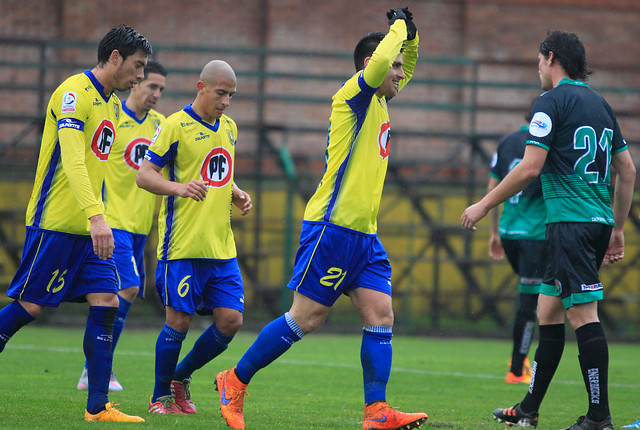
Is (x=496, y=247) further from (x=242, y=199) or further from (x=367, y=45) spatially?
(x=367, y=45)

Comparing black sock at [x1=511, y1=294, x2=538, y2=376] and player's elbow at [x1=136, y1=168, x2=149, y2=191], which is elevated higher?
player's elbow at [x1=136, y1=168, x2=149, y2=191]

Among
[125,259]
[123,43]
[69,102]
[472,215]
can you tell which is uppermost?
[123,43]

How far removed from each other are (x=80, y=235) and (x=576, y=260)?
2.96 m

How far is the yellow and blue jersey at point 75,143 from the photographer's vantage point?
504cm

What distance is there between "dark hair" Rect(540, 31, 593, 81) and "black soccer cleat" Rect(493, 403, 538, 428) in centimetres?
211

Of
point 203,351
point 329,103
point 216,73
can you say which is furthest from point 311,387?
point 329,103

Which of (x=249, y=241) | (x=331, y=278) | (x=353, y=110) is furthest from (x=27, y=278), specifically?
(x=249, y=241)

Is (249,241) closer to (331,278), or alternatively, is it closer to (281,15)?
(281,15)

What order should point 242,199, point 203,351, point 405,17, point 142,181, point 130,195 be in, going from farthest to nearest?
point 130,195, point 242,199, point 203,351, point 142,181, point 405,17

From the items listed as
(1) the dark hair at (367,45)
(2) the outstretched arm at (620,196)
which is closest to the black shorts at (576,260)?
(2) the outstretched arm at (620,196)

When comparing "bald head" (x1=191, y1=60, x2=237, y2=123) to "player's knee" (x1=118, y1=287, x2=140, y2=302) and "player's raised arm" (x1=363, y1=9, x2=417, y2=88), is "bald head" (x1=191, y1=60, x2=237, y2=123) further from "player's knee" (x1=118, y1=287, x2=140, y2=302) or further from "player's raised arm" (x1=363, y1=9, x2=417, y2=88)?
"player's knee" (x1=118, y1=287, x2=140, y2=302)

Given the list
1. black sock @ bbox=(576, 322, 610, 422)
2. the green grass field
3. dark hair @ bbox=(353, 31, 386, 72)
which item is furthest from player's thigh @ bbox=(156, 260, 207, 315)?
black sock @ bbox=(576, 322, 610, 422)

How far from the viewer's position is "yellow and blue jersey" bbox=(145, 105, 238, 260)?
565cm

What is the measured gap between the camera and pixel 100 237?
4797 millimetres
